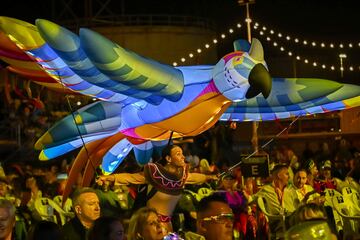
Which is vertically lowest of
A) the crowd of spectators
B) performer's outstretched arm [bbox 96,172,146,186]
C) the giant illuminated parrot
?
the crowd of spectators

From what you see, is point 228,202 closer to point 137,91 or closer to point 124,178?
point 124,178

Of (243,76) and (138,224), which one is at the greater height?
(243,76)

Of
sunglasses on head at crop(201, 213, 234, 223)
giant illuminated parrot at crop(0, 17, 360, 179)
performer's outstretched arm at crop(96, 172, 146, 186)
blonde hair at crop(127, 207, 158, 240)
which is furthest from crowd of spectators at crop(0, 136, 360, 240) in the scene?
sunglasses on head at crop(201, 213, 234, 223)

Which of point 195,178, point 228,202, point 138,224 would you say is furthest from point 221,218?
point 228,202

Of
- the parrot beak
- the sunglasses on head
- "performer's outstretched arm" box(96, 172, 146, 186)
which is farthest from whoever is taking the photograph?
"performer's outstretched arm" box(96, 172, 146, 186)

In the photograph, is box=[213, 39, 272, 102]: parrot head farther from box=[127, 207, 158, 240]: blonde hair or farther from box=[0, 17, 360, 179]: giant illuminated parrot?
box=[127, 207, 158, 240]: blonde hair

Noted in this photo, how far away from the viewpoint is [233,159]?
705 inches

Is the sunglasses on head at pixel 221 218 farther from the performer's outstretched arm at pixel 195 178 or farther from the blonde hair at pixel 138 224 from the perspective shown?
the performer's outstretched arm at pixel 195 178

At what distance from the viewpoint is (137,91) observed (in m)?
7.00

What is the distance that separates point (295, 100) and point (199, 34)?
18449mm

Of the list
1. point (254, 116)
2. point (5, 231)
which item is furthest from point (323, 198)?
point (5, 231)

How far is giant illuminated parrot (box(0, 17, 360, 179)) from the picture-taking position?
22.0 ft

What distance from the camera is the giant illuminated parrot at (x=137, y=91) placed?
6.72 meters

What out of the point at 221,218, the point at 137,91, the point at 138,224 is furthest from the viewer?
the point at 137,91
